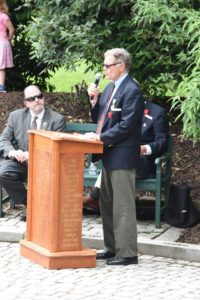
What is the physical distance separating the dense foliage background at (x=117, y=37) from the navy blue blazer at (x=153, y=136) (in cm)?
83

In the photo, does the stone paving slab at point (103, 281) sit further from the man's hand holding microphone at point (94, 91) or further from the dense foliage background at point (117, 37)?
the dense foliage background at point (117, 37)

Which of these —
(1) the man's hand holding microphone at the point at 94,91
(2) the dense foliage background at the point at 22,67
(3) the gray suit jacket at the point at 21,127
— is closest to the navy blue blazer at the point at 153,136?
(3) the gray suit jacket at the point at 21,127

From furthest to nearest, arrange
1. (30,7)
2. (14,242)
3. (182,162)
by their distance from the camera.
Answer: (30,7) < (182,162) < (14,242)

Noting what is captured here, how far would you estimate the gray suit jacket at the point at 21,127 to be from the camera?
1220cm

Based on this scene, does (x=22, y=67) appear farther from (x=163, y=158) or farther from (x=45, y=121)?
(x=163, y=158)

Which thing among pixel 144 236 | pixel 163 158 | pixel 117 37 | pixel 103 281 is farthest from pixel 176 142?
pixel 103 281

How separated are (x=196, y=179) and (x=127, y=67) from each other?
295 centimetres

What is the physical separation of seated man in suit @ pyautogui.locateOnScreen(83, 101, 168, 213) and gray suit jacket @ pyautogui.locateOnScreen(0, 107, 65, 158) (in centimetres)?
79

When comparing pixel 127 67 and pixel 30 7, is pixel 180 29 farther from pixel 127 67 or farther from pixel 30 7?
pixel 30 7

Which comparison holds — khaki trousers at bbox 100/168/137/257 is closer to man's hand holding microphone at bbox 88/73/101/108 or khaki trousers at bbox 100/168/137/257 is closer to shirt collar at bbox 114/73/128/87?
man's hand holding microphone at bbox 88/73/101/108

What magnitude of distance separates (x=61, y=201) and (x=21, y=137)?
2000 mm

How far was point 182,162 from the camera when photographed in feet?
45.1

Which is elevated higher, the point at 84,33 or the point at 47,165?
the point at 84,33

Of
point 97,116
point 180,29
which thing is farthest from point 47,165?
point 180,29
